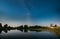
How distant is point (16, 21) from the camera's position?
779 cm

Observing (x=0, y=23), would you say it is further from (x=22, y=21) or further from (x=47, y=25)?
(x=47, y=25)

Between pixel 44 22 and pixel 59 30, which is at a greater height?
pixel 44 22

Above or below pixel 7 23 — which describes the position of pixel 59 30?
below

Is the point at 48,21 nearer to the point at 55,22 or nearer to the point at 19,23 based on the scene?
the point at 55,22

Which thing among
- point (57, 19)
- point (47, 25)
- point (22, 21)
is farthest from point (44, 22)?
point (22, 21)

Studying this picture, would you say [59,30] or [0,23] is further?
[59,30]

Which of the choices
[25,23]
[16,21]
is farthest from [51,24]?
[16,21]

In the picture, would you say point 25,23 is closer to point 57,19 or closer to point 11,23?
point 11,23

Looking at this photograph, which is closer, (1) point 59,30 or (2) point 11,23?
(2) point 11,23

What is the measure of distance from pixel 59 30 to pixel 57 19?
2.29 metres

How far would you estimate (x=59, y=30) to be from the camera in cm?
959

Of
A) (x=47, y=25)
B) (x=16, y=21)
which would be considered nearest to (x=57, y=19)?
(x=47, y=25)

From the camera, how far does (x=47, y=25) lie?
8.05m

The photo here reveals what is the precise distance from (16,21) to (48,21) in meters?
2.21
